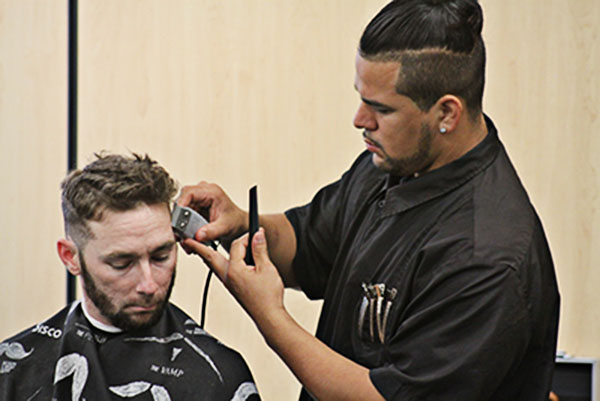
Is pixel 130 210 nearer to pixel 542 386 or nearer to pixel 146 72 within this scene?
pixel 542 386

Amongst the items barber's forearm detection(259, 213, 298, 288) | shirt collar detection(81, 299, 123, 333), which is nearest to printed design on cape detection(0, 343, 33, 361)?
shirt collar detection(81, 299, 123, 333)

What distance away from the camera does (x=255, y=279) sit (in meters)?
1.55

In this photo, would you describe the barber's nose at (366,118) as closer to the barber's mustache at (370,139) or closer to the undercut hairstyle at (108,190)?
the barber's mustache at (370,139)

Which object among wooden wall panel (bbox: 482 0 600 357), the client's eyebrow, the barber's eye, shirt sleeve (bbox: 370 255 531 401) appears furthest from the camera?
wooden wall panel (bbox: 482 0 600 357)

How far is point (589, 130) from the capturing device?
2785mm

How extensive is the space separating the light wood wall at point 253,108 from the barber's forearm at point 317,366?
5.13ft

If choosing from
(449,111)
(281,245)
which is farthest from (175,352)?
(449,111)

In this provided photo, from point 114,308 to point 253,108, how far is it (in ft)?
4.76

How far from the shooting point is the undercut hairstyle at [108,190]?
5.65ft

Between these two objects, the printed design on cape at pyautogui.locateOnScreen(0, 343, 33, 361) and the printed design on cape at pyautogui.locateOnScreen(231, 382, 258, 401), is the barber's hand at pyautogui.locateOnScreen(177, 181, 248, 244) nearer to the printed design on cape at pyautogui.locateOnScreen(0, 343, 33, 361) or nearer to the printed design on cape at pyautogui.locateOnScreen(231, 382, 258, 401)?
the printed design on cape at pyautogui.locateOnScreen(231, 382, 258, 401)

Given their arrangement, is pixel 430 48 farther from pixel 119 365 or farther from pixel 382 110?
pixel 119 365

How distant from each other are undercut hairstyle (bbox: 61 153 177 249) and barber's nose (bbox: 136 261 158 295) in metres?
0.13

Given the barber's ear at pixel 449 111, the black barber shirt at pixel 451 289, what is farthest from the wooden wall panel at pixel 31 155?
the barber's ear at pixel 449 111

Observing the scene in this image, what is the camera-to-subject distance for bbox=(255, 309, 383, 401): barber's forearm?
1456 mm
